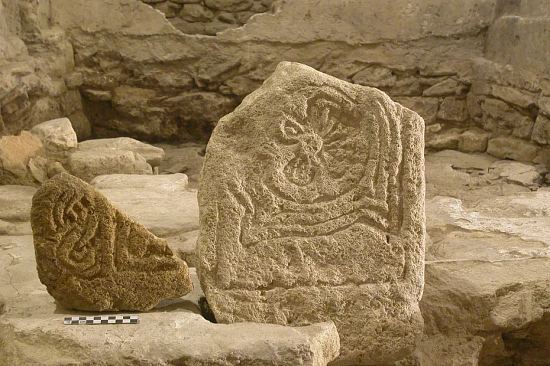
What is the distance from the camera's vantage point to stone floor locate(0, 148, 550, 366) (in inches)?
88.0

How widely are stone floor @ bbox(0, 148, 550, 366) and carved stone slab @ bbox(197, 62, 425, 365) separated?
0.17 metres

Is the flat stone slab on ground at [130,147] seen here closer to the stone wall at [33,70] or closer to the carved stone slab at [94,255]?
the stone wall at [33,70]

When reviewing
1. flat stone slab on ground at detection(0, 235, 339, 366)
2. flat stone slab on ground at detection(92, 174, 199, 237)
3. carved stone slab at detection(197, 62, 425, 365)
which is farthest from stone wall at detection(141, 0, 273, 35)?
flat stone slab on ground at detection(0, 235, 339, 366)

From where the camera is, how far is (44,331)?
2295 millimetres

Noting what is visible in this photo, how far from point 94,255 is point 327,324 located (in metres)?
0.76

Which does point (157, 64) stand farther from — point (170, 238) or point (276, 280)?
Answer: point (276, 280)

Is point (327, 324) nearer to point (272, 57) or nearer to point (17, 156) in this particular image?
point (17, 156)

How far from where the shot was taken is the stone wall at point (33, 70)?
493 centimetres

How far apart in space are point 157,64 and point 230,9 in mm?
867

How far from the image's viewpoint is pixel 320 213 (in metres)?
2.62

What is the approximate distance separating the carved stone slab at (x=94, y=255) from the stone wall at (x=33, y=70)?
8.42 feet

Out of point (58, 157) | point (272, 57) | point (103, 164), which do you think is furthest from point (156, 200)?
point (272, 57)

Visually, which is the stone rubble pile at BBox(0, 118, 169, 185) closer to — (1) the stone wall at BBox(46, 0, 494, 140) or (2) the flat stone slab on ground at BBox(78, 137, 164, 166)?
(2) the flat stone slab on ground at BBox(78, 137, 164, 166)

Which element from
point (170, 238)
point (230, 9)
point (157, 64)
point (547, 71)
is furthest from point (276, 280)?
point (230, 9)
